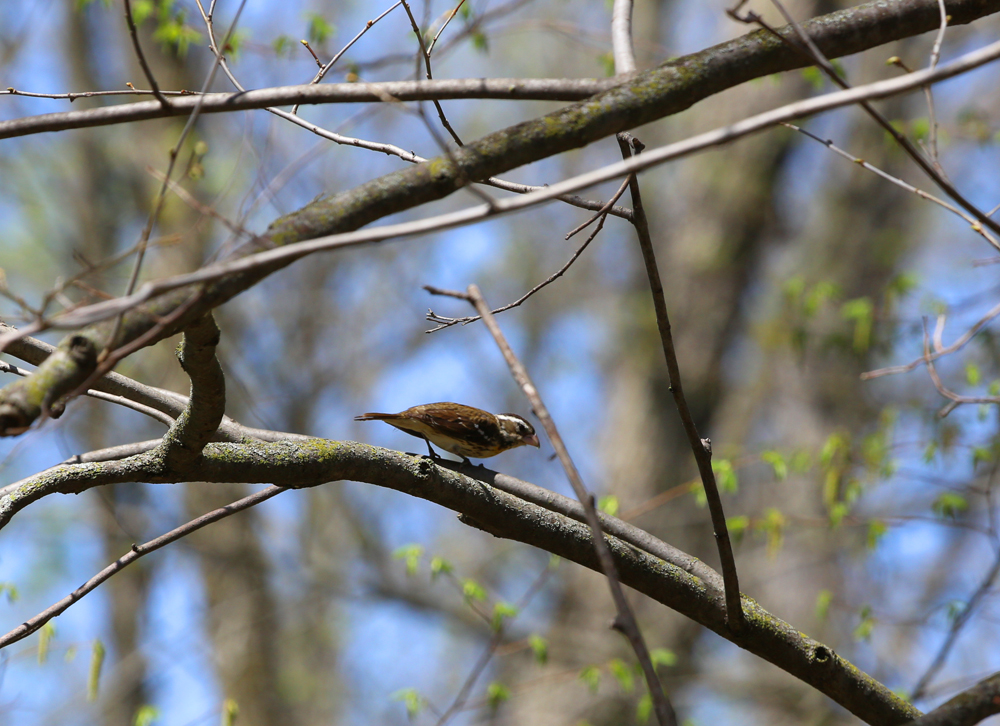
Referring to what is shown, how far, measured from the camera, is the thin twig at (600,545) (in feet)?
5.38

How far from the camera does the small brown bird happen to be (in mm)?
4645

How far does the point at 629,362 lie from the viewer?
10695 mm

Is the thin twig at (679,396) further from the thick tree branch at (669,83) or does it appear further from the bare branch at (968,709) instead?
the bare branch at (968,709)

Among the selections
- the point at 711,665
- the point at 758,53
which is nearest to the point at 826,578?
the point at 711,665

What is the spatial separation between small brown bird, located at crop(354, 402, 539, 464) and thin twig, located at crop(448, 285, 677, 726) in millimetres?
2574

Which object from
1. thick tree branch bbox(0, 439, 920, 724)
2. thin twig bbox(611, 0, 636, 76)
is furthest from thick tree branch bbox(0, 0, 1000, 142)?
thick tree branch bbox(0, 439, 920, 724)

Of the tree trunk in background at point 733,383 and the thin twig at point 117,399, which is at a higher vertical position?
the tree trunk in background at point 733,383

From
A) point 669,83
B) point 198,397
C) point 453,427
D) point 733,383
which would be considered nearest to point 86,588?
point 198,397

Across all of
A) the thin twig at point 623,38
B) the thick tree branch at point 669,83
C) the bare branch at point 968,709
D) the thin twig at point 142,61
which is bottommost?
the bare branch at point 968,709

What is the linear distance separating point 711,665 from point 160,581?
786 centimetres

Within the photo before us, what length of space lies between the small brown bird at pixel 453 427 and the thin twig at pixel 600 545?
2.57m

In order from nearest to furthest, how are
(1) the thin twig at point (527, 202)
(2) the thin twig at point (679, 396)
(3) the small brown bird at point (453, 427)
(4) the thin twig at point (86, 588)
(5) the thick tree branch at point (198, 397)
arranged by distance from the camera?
(1) the thin twig at point (527, 202) < (5) the thick tree branch at point (198, 397) < (2) the thin twig at point (679, 396) < (4) the thin twig at point (86, 588) < (3) the small brown bird at point (453, 427)

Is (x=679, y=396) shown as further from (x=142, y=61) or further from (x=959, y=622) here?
(x=959, y=622)

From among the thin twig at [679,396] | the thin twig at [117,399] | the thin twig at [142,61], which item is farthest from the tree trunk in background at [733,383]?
the thin twig at [142,61]
